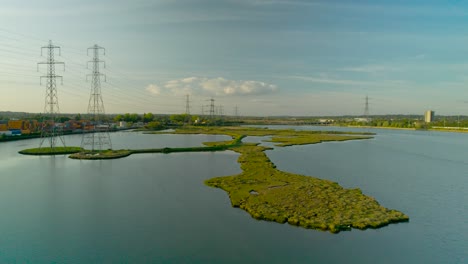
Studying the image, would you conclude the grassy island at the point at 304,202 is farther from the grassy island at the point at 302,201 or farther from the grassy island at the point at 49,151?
the grassy island at the point at 49,151

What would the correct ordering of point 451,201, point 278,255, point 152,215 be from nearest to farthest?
point 278,255, point 152,215, point 451,201

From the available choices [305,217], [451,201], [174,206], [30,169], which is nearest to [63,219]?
[174,206]

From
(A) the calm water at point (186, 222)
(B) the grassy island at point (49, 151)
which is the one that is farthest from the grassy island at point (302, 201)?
(B) the grassy island at point (49, 151)

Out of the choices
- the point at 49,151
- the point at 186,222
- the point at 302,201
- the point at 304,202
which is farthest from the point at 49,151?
the point at 304,202

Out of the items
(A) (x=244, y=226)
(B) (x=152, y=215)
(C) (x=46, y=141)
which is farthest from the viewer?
(C) (x=46, y=141)

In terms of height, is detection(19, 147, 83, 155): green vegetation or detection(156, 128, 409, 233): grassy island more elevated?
detection(19, 147, 83, 155): green vegetation

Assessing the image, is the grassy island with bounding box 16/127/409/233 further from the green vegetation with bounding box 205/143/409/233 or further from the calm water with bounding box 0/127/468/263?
the calm water with bounding box 0/127/468/263

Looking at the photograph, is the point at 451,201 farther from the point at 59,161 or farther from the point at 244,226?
the point at 59,161

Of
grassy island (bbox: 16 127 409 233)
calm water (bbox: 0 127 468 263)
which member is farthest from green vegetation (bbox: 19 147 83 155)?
grassy island (bbox: 16 127 409 233)

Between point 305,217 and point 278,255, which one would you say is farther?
point 305,217
